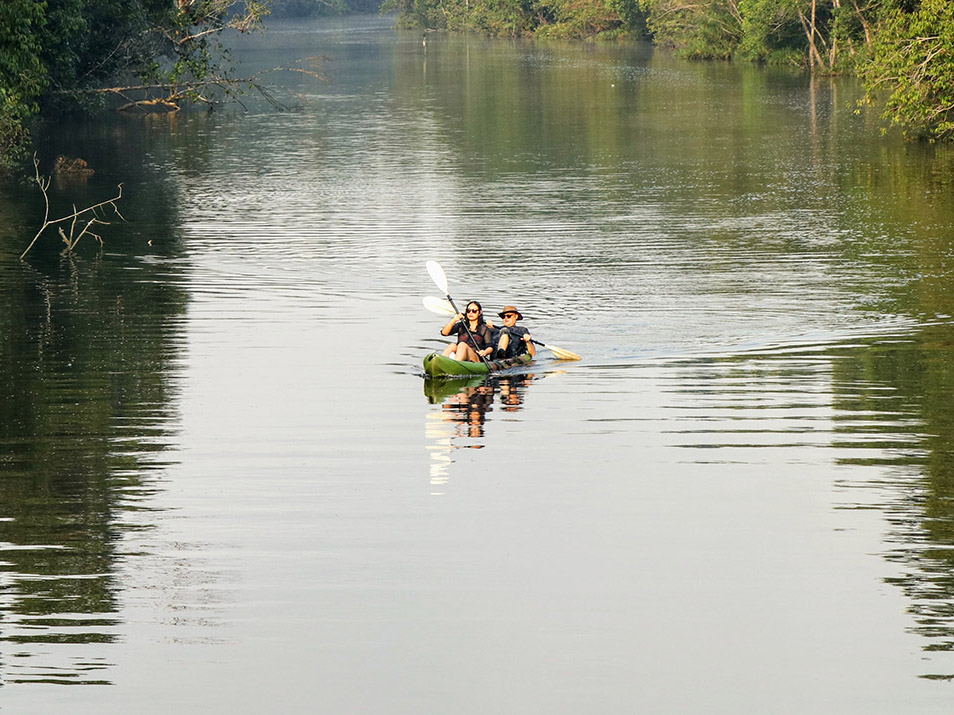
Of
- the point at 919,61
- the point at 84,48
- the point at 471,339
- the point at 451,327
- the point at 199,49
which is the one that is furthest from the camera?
the point at 199,49

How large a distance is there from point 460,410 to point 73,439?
16.8 ft

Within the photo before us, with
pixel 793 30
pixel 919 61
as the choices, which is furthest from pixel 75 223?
Answer: pixel 793 30

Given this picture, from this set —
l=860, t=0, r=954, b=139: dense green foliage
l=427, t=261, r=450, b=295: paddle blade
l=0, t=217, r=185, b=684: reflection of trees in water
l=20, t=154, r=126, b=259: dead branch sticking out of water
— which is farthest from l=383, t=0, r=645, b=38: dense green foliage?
l=427, t=261, r=450, b=295: paddle blade

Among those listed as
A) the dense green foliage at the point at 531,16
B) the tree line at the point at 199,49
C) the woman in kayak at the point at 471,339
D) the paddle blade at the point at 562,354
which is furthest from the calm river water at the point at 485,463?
the dense green foliage at the point at 531,16

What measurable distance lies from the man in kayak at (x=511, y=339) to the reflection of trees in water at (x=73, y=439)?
5018mm

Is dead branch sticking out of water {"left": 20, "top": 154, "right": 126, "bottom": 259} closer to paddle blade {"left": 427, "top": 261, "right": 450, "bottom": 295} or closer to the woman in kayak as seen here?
paddle blade {"left": 427, "top": 261, "right": 450, "bottom": 295}

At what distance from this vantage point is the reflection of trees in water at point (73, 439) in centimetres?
1191

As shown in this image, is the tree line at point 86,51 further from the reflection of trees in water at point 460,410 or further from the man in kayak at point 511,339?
the reflection of trees in water at point 460,410

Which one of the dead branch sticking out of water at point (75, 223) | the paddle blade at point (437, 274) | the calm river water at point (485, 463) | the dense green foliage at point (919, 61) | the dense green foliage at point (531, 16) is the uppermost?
the dense green foliage at point (531, 16)

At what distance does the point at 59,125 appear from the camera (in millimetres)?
64438

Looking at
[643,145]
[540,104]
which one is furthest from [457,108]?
[643,145]

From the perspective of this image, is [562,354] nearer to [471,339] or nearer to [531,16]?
[471,339]

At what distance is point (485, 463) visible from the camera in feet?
55.9

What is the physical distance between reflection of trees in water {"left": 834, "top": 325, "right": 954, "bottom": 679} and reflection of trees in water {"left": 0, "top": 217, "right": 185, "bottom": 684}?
22.2 feet
